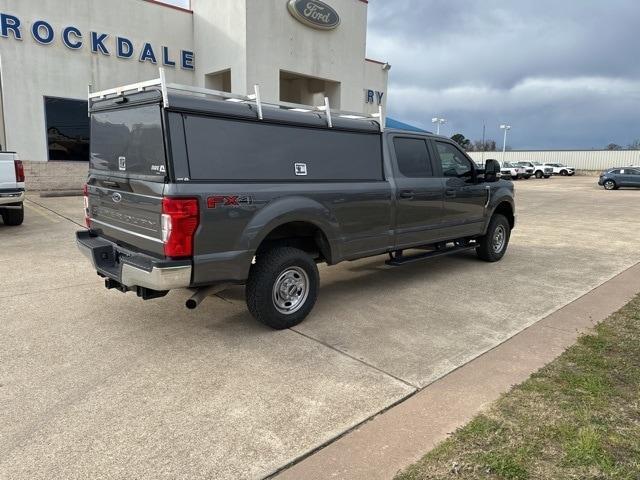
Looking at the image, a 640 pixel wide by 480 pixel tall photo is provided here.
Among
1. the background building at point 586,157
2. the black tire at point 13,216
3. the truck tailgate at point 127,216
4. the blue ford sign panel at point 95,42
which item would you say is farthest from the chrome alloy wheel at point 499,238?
the background building at point 586,157

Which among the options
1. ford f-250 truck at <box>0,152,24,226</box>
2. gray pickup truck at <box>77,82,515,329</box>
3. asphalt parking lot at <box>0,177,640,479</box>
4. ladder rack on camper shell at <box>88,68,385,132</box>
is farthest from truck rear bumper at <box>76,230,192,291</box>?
ford f-250 truck at <box>0,152,24,226</box>

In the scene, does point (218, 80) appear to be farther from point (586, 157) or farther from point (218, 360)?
point (586, 157)

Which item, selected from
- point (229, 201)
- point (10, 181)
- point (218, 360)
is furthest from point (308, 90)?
point (218, 360)

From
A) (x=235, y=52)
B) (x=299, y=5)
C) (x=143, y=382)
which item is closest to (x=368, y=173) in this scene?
(x=143, y=382)

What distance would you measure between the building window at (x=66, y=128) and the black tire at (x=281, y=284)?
45.8 feet

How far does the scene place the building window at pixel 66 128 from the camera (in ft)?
49.6

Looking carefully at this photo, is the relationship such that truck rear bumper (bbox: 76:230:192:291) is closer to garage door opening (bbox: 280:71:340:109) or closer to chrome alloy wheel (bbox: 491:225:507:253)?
chrome alloy wheel (bbox: 491:225:507:253)

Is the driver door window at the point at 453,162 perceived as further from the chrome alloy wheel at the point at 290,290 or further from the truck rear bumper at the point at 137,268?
the truck rear bumper at the point at 137,268

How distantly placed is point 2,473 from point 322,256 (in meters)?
3.25

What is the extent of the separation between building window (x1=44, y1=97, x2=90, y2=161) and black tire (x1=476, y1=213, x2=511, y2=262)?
1389 centimetres

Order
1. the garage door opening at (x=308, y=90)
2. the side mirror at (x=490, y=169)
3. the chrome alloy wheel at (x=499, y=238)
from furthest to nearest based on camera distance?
1. the garage door opening at (x=308, y=90)
2. the chrome alloy wheel at (x=499, y=238)
3. the side mirror at (x=490, y=169)

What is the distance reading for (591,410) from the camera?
313 cm

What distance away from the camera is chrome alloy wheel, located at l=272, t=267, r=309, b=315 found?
4.48m

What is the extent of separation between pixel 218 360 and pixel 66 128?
14555 millimetres
